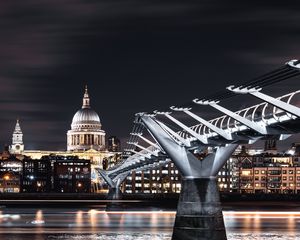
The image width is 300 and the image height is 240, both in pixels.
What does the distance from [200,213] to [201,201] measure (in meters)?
0.73

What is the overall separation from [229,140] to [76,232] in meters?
32.2

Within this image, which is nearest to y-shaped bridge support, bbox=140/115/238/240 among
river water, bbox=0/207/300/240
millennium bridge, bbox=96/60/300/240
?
millennium bridge, bbox=96/60/300/240

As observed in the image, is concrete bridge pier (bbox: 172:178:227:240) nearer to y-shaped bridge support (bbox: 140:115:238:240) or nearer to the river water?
y-shaped bridge support (bbox: 140:115:238:240)

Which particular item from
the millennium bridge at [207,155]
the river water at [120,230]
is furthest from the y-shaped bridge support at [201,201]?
the river water at [120,230]

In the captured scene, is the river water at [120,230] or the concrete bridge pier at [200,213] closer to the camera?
the concrete bridge pier at [200,213]

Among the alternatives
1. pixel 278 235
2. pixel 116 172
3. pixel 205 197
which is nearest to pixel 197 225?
pixel 205 197

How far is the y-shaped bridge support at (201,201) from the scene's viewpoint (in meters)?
48.4

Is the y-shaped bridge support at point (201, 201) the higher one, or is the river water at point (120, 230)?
the y-shaped bridge support at point (201, 201)

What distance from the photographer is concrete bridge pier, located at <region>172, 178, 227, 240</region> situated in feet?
159

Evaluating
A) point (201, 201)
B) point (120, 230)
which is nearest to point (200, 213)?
point (201, 201)

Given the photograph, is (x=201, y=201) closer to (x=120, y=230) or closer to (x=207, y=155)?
(x=207, y=155)

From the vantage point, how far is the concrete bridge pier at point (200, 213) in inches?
1905

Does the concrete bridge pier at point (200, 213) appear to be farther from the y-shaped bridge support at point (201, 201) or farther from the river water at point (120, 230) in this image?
the river water at point (120, 230)

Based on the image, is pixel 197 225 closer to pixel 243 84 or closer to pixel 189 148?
pixel 189 148
